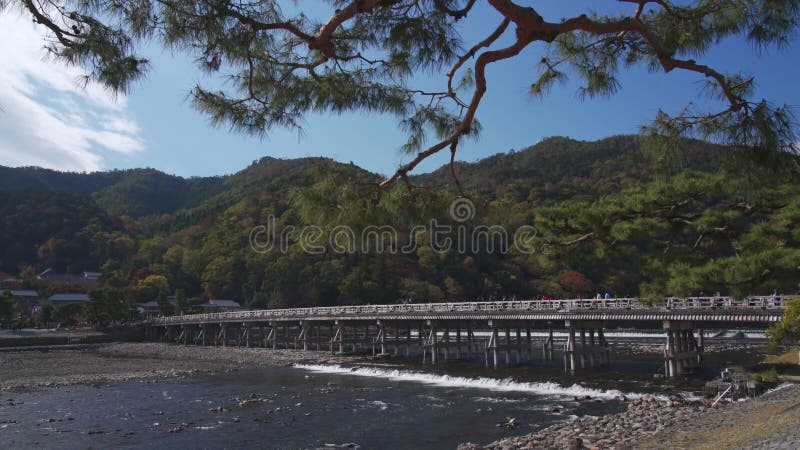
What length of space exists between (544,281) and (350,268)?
1771cm

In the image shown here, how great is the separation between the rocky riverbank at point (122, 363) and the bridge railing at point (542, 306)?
2.73 m

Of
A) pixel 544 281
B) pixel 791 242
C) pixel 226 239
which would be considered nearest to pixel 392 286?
pixel 544 281

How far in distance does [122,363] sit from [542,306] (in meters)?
20.6

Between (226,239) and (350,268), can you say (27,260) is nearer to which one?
(226,239)

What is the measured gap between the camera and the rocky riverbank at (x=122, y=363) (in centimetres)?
2120

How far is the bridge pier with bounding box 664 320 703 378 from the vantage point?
1673cm

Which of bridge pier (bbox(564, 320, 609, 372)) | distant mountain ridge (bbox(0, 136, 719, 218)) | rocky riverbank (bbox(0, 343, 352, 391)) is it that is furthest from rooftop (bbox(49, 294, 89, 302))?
bridge pier (bbox(564, 320, 609, 372))

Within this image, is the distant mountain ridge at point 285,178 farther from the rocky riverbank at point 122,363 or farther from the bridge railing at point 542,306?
the rocky riverbank at point 122,363

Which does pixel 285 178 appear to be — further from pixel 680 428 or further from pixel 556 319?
pixel 680 428

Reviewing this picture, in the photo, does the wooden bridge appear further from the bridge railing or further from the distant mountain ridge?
the distant mountain ridge

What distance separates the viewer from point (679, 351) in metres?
17.7

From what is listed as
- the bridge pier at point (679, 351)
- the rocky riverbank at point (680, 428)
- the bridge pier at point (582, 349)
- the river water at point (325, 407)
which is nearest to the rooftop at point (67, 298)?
the river water at point (325, 407)

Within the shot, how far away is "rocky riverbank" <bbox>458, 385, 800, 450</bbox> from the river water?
111 centimetres

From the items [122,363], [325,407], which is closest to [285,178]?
[122,363]
